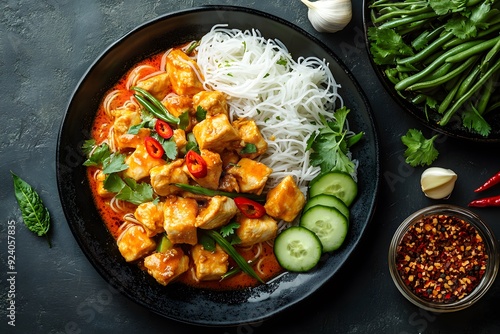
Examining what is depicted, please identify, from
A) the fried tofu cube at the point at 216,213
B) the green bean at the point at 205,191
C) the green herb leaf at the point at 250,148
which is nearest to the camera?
the fried tofu cube at the point at 216,213

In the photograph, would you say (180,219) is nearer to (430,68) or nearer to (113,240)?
(113,240)

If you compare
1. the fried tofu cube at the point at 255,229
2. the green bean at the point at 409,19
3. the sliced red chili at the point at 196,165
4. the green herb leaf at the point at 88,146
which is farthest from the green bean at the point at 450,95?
the green herb leaf at the point at 88,146

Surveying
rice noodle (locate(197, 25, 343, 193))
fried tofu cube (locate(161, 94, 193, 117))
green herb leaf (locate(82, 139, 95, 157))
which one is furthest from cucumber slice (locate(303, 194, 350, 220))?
green herb leaf (locate(82, 139, 95, 157))

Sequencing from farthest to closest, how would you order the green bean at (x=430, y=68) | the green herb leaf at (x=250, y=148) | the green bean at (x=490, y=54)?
the green herb leaf at (x=250, y=148) < the green bean at (x=430, y=68) < the green bean at (x=490, y=54)

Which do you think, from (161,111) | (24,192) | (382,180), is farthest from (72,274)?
(382,180)

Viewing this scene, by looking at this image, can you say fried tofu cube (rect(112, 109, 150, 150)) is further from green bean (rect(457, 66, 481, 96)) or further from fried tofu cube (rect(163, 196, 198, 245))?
green bean (rect(457, 66, 481, 96))

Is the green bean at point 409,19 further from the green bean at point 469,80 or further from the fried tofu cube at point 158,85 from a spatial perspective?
the fried tofu cube at point 158,85

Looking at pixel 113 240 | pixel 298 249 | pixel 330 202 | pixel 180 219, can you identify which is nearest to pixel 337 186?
pixel 330 202

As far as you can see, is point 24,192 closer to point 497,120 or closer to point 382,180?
point 382,180
